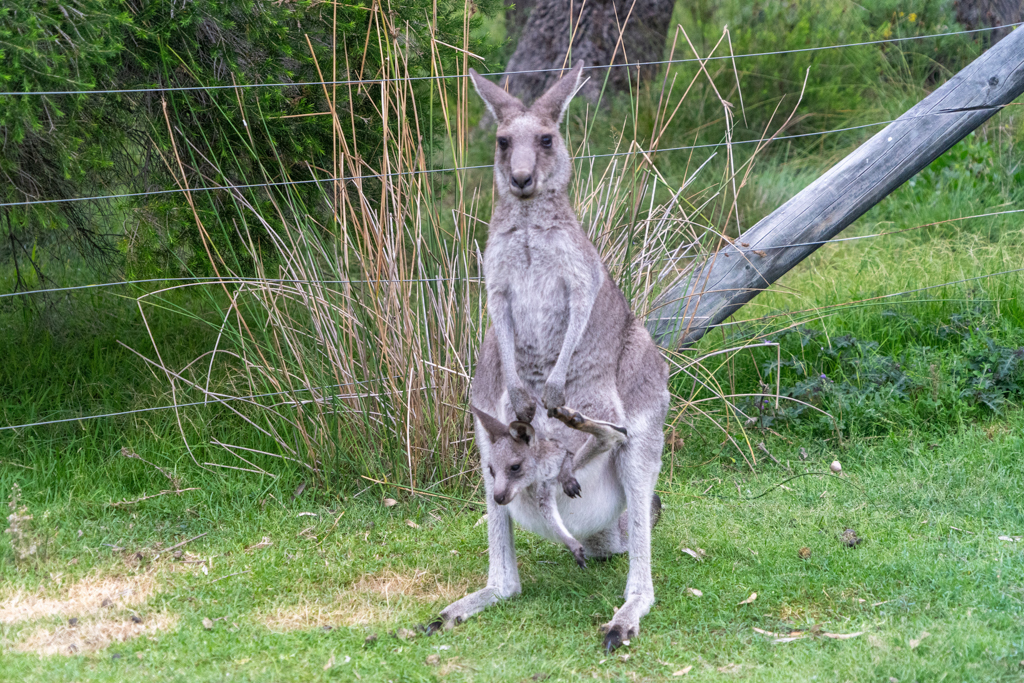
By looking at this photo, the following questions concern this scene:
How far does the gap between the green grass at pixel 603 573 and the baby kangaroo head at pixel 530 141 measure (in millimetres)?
1530

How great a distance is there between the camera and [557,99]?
3.39 metres

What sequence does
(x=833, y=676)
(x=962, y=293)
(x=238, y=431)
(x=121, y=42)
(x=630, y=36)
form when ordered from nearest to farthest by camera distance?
1. (x=833, y=676)
2. (x=121, y=42)
3. (x=238, y=431)
4. (x=962, y=293)
5. (x=630, y=36)

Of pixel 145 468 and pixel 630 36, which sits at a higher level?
pixel 630 36

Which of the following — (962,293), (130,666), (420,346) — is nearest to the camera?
(130,666)

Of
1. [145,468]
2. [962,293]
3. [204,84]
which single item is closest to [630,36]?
[962,293]

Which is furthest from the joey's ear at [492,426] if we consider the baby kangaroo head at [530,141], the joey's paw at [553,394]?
the baby kangaroo head at [530,141]

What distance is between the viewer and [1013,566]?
3.65 m

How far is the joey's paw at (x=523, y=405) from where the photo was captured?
3406 mm

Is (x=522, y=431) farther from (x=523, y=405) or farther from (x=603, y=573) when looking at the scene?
(x=603, y=573)

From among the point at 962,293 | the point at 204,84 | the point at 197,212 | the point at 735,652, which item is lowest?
the point at 735,652

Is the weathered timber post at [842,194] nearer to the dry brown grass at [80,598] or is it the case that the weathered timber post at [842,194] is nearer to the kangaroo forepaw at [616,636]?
the kangaroo forepaw at [616,636]

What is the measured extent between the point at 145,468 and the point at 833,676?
3314 mm

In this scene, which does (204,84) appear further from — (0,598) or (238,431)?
(0,598)

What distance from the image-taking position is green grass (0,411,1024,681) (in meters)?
3.17
